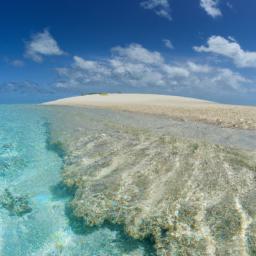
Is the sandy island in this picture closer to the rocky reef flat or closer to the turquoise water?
the rocky reef flat

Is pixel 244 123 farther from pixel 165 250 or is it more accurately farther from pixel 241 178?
pixel 165 250

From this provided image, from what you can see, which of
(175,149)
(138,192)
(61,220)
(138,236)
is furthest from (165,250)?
(175,149)

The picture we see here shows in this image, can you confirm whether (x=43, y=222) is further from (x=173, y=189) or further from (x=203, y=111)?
(x=203, y=111)

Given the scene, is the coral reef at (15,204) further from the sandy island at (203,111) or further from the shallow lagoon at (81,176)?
the sandy island at (203,111)

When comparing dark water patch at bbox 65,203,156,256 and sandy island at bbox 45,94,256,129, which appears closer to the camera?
dark water patch at bbox 65,203,156,256

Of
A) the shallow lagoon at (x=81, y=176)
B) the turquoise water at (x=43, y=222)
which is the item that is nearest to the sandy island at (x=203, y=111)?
the shallow lagoon at (x=81, y=176)

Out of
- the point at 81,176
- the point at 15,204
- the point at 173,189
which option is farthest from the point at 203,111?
the point at 15,204

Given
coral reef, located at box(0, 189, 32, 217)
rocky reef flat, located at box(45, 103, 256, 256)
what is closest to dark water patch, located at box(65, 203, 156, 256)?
rocky reef flat, located at box(45, 103, 256, 256)
